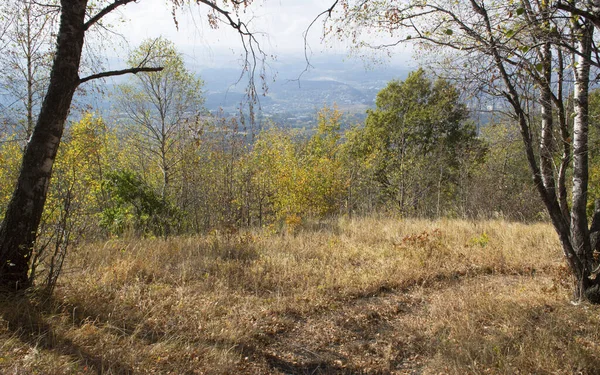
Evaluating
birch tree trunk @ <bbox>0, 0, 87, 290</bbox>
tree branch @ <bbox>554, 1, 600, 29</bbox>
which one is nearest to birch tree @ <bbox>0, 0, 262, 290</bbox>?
birch tree trunk @ <bbox>0, 0, 87, 290</bbox>

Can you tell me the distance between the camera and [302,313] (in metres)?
3.93

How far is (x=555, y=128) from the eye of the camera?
4309 mm

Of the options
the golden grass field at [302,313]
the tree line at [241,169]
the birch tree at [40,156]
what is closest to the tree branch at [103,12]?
the birch tree at [40,156]

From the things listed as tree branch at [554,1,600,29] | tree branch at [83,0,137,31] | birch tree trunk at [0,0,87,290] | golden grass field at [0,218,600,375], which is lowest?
golden grass field at [0,218,600,375]

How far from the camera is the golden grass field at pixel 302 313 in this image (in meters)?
2.75

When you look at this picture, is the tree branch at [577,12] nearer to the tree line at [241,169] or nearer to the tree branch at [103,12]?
the tree line at [241,169]

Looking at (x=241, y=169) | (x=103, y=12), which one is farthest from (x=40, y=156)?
(x=241, y=169)

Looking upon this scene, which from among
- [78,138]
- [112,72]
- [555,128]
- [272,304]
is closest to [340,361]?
[272,304]

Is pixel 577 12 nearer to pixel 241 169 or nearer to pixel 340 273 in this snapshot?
pixel 340 273

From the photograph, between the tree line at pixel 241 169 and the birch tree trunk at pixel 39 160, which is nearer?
the birch tree trunk at pixel 39 160

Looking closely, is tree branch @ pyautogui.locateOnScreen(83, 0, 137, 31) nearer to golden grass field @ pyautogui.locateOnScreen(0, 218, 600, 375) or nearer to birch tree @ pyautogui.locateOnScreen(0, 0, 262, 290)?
birch tree @ pyautogui.locateOnScreen(0, 0, 262, 290)

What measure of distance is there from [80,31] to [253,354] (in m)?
3.54

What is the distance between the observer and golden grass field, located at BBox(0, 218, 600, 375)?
9.02ft

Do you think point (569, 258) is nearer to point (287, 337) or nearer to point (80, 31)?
point (287, 337)
